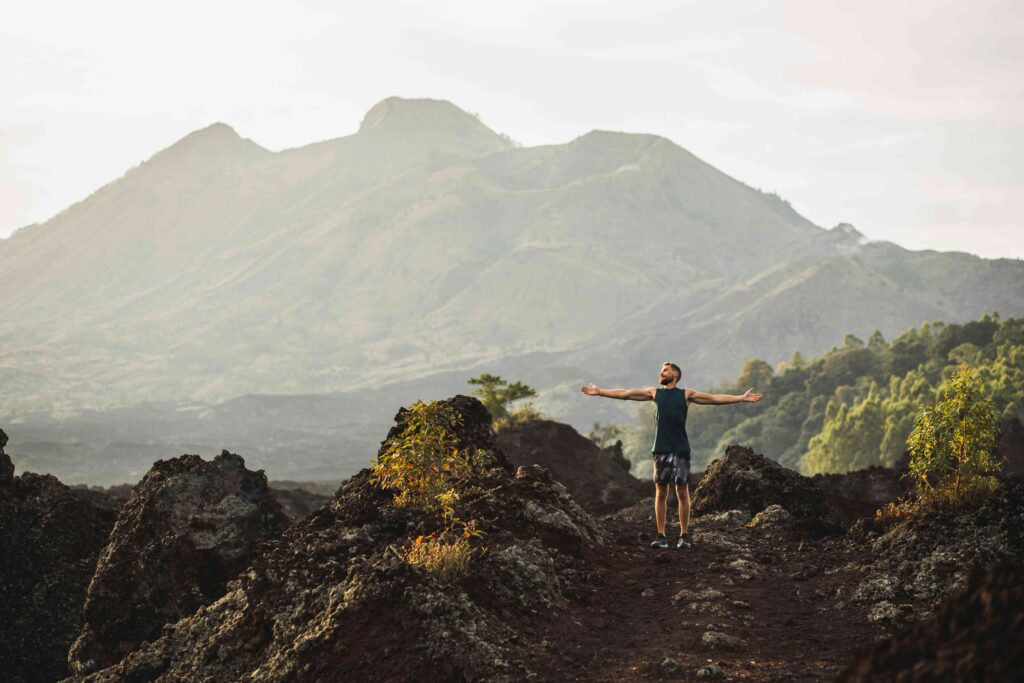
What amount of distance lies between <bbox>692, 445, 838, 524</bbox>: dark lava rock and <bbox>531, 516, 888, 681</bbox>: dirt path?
258cm

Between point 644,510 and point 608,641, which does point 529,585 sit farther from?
point 644,510

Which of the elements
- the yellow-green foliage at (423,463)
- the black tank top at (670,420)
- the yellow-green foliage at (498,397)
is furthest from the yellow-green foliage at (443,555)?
the yellow-green foliage at (498,397)

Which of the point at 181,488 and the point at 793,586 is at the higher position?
the point at 181,488

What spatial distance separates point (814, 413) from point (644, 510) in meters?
87.7

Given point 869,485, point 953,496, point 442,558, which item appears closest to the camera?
point 442,558

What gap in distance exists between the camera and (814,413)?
4033 inches

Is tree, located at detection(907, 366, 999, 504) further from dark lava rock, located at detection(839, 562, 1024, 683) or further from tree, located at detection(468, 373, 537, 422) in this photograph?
tree, located at detection(468, 373, 537, 422)

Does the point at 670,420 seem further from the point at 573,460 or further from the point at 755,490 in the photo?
the point at 573,460

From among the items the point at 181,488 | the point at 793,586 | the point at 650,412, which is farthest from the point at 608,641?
the point at 650,412

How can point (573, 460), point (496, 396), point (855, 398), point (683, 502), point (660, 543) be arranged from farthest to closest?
point (855, 398), point (496, 396), point (573, 460), point (660, 543), point (683, 502)

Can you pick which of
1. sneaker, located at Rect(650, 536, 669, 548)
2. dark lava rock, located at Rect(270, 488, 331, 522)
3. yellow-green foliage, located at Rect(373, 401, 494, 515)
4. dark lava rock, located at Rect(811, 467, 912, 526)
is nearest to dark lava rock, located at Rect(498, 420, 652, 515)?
dark lava rock, located at Rect(811, 467, 912, 526)

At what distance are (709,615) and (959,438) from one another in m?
3.46

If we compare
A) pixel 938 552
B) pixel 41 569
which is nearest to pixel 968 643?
pixel 938 552

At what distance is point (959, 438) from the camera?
10125mm
